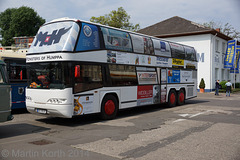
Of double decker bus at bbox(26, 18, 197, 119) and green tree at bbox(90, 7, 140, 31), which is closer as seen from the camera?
double decker bus at bbox(26, 18, 197, 119)

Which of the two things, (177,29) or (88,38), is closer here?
(88,38)

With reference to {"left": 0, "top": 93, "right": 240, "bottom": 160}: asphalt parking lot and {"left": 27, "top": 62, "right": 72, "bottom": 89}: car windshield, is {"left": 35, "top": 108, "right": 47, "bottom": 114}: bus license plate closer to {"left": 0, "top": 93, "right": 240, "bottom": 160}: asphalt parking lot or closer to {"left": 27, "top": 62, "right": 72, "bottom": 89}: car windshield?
{"left": 0, "top": 93, "right": 240, "bottom": 160}: asphalt parking lot

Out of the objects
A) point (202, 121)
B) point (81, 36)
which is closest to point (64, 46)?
point (81, 36)

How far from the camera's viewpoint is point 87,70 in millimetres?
9094

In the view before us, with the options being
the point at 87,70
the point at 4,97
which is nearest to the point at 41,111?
the point at 4,97

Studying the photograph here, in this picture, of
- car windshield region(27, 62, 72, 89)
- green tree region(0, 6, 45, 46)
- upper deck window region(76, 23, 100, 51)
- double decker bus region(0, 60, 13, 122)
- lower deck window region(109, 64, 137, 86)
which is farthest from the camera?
green tree region(0, 6, 45, 46)

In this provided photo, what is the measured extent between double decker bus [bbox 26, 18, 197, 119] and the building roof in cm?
2080

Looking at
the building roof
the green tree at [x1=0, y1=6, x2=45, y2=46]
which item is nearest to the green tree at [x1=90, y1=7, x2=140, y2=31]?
the building roof

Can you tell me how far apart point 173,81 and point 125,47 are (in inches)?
195

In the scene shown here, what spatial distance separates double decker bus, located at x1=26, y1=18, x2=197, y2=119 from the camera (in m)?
8.46

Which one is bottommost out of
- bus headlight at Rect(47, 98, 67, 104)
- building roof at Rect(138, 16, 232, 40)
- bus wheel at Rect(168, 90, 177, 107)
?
bus wheel at Rect(168, 90, 177, 107)

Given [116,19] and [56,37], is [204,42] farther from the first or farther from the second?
[56,37]

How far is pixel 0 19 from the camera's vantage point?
2135 inches

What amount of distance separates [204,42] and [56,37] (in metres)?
25.8
